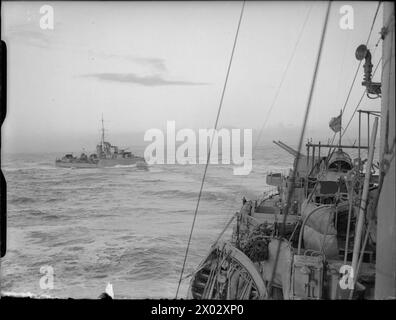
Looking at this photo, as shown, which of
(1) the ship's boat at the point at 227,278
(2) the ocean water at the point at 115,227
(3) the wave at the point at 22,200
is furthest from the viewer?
(3) the wave at the point at 22,200

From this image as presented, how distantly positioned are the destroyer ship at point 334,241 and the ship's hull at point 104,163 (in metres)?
25.6

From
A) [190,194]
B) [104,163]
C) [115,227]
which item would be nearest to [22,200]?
[115,227]

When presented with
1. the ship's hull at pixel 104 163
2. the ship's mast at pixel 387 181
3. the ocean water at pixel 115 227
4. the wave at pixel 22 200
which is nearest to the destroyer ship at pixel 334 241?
the ship's mast at pixel 387 181

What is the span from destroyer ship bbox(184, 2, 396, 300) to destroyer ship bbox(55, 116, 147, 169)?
25.7 metres

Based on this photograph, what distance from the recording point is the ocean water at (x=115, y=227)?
33.1ft

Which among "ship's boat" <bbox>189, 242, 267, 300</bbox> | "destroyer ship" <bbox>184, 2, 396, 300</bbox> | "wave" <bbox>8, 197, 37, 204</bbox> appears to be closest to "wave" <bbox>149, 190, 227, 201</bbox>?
"wave" <bbox>8, 197, 37, 204</bbox>

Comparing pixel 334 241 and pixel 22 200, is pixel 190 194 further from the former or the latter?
pixel 334 241

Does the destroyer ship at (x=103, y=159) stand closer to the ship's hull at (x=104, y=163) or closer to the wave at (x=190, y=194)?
the ship's hull at (x=104, y=163)

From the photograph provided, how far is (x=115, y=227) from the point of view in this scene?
15711 millimetres
